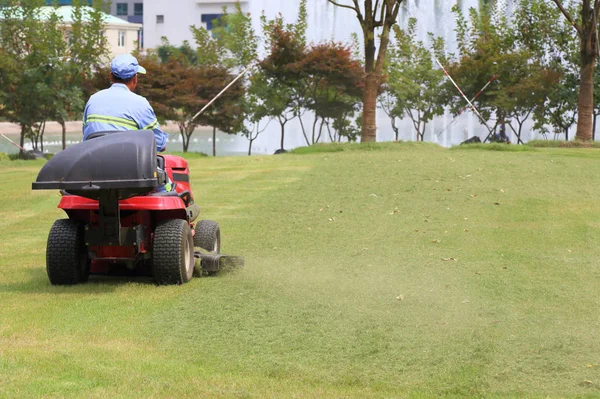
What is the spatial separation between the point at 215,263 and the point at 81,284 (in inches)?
47.3

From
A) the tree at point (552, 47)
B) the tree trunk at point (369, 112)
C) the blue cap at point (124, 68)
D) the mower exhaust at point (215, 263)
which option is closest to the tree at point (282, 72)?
the tree at point (552, 47)

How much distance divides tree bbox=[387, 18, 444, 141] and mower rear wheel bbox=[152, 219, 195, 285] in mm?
32990

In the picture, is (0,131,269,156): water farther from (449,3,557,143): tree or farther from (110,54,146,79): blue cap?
(110,54,146,79): blue cap

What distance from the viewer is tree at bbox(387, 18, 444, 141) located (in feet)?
135

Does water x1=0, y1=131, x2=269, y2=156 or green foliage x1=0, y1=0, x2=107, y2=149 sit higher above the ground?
green foliage x1=0, y1=0, x2=107, y2=149

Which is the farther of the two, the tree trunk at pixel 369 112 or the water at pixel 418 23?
the water at pixel 418 23

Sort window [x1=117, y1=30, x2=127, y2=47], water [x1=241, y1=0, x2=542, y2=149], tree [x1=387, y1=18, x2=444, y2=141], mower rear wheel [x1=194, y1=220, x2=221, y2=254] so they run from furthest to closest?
window [x1=117, y1=30, x2=127, y2=47] < water [x1=241, y1=0, x2=542, y2=149] < tree [x1=387, y1=18, x2=444, y2=141] < mower rear wheel [x1=194, y1=220, x2=221, y2=254]

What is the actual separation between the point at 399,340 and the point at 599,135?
49.6 metres

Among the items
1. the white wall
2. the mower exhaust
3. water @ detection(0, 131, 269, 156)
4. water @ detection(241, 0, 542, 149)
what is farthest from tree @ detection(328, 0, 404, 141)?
the white wall

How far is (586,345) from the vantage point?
20.5 ft

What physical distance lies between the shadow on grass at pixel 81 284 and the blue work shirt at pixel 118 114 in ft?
4.15

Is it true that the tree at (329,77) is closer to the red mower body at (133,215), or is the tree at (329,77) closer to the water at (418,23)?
the water at (418,23)

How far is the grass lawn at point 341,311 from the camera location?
5.52m

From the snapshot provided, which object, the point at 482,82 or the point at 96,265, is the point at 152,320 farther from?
the point at 482,82
